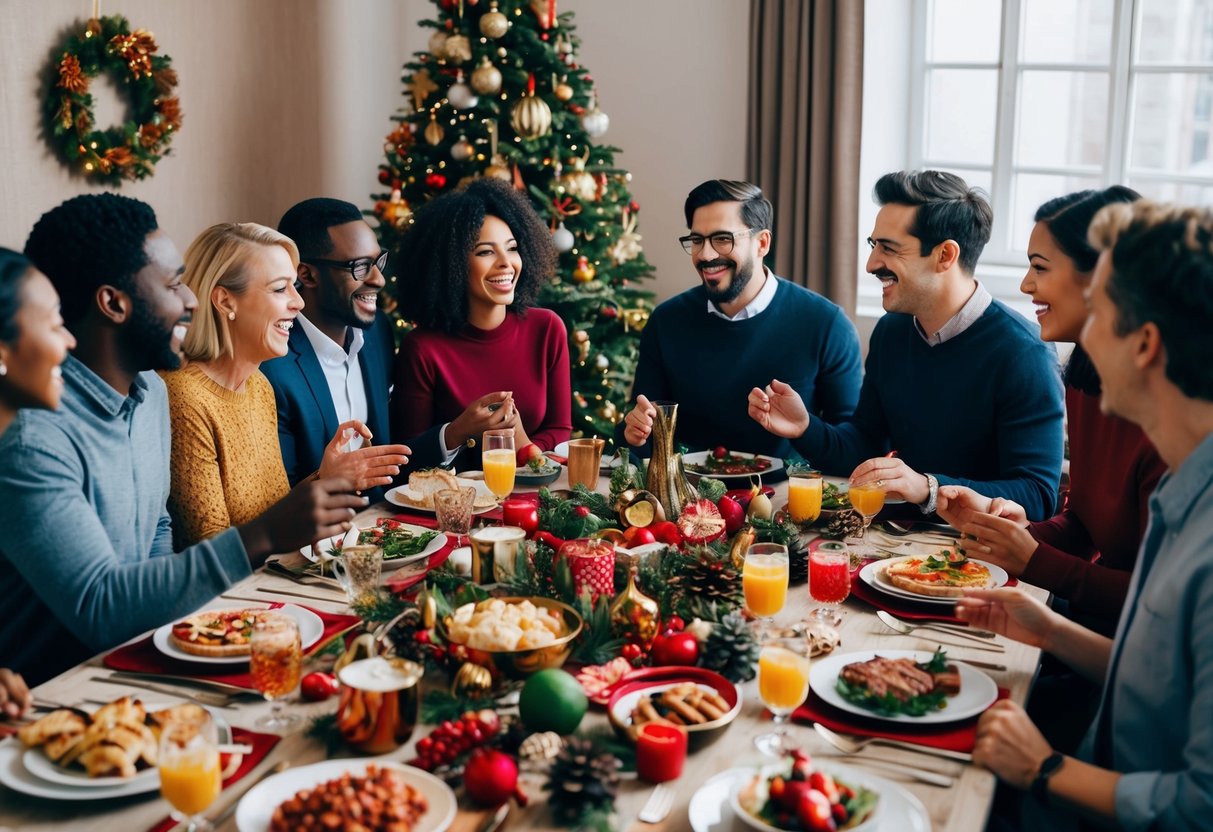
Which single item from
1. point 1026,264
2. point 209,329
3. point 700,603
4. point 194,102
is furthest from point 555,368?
point 1026,264

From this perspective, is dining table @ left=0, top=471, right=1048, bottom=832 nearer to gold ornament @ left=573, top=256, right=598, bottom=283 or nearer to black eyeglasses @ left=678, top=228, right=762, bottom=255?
black eyeglasses @ left=678, top=228, right=762, bottom=255

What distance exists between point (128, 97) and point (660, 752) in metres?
3.64

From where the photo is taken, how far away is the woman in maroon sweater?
6.76 feet

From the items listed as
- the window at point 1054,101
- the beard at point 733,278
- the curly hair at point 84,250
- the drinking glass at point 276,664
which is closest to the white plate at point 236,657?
the drinking glass at point 276,664

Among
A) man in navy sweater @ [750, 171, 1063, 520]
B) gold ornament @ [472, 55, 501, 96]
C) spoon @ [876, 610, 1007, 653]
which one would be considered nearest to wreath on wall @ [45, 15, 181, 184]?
gold ornament @ [472, 55, 501, 96]

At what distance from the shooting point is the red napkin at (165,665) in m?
1.70

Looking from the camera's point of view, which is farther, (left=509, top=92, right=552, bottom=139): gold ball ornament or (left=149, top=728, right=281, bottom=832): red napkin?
(left=509, top=92, right=552, bottom=139): gold ball ornament

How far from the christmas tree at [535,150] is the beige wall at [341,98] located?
2.07ft

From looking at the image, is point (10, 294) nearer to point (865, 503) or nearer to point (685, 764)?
point (685, 764)

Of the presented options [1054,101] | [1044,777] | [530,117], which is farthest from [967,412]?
[1054,101]

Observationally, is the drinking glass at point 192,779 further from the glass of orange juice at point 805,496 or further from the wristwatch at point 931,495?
the wristwatch at point 931,495

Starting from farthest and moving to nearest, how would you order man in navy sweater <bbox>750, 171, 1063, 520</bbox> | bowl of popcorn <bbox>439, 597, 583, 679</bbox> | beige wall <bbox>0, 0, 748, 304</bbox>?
beige wall <bbox>0, 0, 748, 304</bbox> → man in navy sweater <bbox>750, 171, 1063, 520</bbox> → bowl of popcorn <bbox>439, 597, 583, 679</bbox>

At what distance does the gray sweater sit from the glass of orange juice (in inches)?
44.9

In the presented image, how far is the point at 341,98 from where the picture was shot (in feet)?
17.5
